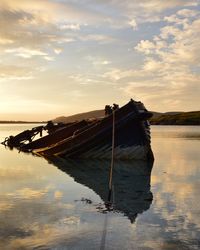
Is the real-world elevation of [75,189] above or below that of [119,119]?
below

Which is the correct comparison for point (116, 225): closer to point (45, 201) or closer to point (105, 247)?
point (105, 247)

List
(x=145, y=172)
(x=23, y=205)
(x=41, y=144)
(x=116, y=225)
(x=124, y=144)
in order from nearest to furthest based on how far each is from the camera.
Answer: (x=116, y=225)
(x=23, y=205)
(x=145, y=172)
(x=124, y=144)
(x=41, y=144)

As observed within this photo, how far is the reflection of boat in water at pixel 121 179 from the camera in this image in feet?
38.7

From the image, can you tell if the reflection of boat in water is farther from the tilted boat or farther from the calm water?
the tilted boat

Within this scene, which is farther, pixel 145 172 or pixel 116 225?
pixel 145 172

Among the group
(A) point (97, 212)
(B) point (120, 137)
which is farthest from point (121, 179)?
(A) point (97, 212)

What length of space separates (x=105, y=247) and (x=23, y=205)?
4816 millimetres

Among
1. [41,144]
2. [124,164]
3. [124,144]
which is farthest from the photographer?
[41,144]

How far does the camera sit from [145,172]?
20750 mm

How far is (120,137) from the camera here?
25422 mm

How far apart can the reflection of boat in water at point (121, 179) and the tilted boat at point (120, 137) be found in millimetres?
917

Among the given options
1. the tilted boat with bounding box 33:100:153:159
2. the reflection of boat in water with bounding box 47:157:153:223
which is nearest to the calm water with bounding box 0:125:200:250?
the reflection of boat in water with bounding box 47:157:153:223

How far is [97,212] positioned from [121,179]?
25.0 ft

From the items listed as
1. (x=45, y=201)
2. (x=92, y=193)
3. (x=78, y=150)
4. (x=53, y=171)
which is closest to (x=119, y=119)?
(x=78, y=150)
